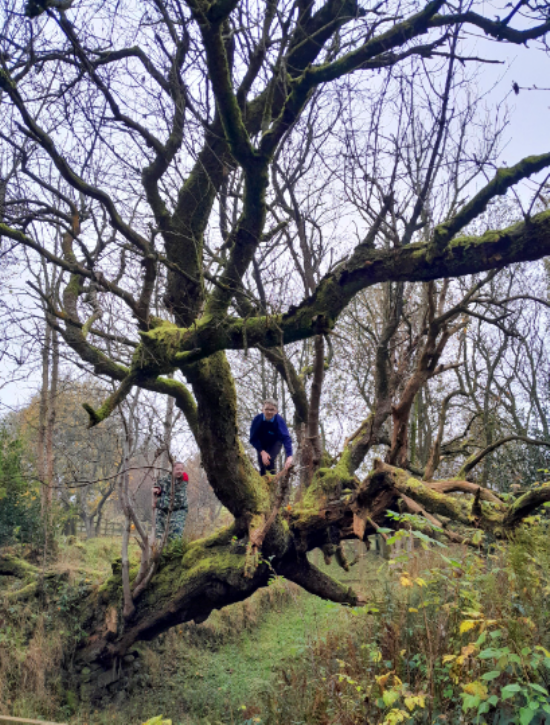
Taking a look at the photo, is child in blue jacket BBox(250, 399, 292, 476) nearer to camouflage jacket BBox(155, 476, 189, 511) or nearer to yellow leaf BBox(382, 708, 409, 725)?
camouflage jacket BBox(155, 476, 189, 511)

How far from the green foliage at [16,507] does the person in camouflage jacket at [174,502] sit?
12.0 ft

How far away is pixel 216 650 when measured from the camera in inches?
367

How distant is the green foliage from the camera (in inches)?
360

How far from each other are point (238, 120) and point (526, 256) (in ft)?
8.17

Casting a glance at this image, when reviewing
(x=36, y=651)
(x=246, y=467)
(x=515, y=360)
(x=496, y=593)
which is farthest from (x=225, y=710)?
(x=515, y=360)

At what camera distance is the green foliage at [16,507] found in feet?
30.0

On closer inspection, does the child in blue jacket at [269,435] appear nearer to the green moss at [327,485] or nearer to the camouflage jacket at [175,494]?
the green moss at [327,485]

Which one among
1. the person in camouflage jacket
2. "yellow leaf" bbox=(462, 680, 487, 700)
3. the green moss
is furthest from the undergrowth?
the person in camouflage jacket

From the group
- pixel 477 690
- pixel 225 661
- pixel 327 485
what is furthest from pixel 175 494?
pixel 477 690

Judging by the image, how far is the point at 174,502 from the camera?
6715 mm

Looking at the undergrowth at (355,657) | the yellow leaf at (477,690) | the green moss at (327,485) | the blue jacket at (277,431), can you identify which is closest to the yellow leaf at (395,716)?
the undergrowth at (355,657)

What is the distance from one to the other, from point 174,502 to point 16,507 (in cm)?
461

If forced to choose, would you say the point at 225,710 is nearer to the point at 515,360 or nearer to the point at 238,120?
the point at 238,120

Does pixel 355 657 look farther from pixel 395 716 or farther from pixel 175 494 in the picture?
pixel 175 494
